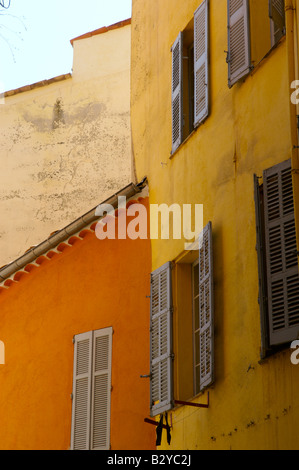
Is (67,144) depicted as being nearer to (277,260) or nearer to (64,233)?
(64,233)

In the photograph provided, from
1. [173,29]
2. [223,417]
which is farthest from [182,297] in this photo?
[173,29]

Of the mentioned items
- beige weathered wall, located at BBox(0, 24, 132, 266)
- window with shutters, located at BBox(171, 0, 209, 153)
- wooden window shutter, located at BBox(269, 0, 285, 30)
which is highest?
beige weathered wall, located at BBox(0, 24, 132, 266)

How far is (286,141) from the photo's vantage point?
8.16m

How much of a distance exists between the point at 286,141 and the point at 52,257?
17.4 ft

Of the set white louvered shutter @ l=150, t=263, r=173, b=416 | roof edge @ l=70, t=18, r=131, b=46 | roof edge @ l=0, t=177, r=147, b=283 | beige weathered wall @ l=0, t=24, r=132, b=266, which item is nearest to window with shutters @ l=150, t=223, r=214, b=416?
white louvered shutter @ l=150, t=263, r=173, b=416

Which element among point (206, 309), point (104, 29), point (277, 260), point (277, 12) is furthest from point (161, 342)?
point (104, 29)

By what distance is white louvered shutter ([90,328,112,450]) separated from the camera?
11.2m

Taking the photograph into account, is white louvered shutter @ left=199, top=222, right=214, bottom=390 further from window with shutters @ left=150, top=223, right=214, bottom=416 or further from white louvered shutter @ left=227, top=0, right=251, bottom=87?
white louvered shutter @ left=227, top=0, right=251, bottom=87

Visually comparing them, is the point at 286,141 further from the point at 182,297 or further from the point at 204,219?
the point at 182,297

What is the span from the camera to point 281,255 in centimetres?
781

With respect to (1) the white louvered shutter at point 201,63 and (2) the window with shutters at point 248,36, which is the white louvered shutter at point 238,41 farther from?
(1) the white louvered shutter at point 201,63

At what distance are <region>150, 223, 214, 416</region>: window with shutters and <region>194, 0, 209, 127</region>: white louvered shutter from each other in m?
1.55

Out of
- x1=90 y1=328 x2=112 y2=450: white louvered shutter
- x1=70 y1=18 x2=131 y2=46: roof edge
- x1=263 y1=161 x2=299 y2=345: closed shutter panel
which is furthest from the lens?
x1=70 y1=18 x2=131 y2=46: roof edge

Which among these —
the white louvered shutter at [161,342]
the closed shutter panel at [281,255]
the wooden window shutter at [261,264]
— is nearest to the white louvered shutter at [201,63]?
the white louvered shutter at [161,342]
